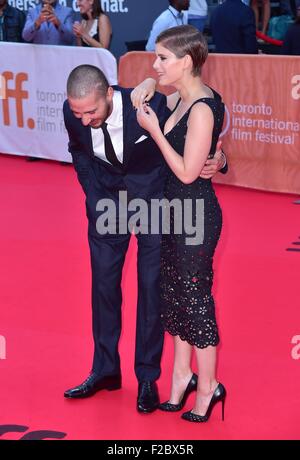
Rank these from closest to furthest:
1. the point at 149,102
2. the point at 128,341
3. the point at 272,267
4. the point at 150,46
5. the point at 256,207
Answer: the point at 149,102 < the point at 128,341 < the point at 272,267 < the point at 256,207 < the point at 150,46

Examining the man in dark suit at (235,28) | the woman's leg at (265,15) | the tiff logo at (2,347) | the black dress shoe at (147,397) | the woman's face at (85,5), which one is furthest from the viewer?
the woman's leg at (265,15)

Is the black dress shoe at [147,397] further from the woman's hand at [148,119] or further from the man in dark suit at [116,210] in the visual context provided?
the woman's hand at [148,119]

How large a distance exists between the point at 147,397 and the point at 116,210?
3.07ft

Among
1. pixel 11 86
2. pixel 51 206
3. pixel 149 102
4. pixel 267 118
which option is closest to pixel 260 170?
pixel 267 118

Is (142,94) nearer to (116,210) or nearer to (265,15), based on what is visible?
(116,210)

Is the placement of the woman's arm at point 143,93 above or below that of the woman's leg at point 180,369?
above

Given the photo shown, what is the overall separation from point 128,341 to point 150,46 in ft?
19.3

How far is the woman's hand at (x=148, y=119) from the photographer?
374 centimetres

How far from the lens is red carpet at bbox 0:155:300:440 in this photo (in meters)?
4.18

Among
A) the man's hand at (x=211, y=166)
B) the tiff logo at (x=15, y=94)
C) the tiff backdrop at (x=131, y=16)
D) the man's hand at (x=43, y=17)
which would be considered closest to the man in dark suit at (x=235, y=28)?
the man's hand at (x=43, y=17)

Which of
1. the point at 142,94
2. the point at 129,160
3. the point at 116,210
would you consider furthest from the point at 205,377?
the point at 142,94

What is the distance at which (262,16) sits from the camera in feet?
42.9

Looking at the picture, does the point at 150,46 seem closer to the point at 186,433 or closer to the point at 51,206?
the point at 51,206

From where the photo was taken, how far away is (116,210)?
13.9 feet
